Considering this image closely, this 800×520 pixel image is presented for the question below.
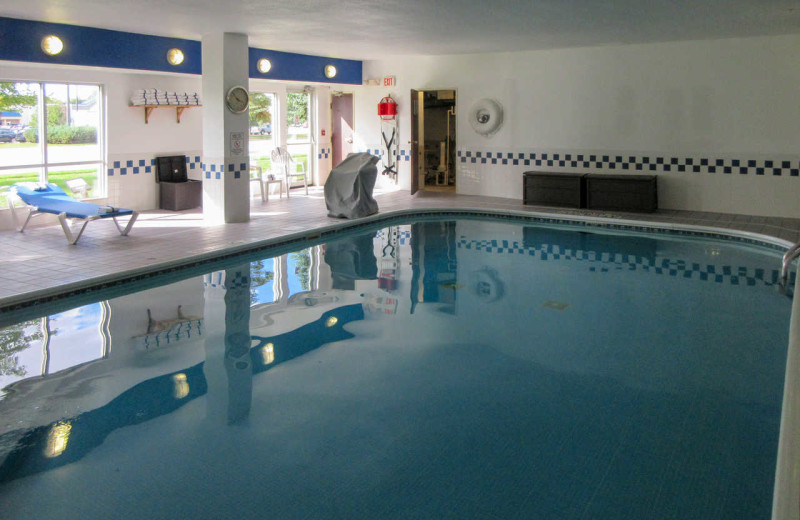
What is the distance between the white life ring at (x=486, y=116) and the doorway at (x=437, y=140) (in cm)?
189

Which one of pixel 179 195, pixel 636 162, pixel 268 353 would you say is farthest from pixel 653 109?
pixel 268 353

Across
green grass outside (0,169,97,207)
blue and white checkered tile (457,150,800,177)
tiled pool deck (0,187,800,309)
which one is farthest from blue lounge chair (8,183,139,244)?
blue and white checkered tile (457,150,800,177)

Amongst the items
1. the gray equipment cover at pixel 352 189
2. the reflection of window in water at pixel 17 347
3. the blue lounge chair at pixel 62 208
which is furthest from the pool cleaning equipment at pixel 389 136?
the reflection of window in water at pixel 17 347

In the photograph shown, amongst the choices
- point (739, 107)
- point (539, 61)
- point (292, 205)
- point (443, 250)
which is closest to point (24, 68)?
point (292, 205)

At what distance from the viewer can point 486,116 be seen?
1148 centimetres

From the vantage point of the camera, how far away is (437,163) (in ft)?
46.8

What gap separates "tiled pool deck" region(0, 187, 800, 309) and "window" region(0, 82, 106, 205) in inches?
30.5

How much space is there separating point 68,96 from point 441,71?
5.86 m

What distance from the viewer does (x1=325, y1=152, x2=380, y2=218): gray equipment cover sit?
30.5 feet

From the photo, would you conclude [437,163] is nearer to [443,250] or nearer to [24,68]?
[443,250]

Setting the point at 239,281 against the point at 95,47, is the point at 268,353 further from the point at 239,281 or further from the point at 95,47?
the point at 95,47

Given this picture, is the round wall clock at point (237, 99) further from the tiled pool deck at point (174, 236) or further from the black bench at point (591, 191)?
the black bench at point (591, 191)

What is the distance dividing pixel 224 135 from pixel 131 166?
198 centimetres

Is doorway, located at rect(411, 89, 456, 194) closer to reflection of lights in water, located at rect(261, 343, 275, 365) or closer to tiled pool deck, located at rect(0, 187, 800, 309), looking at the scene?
tiled pool deck, located at rect(0, 187, 800, 309)
